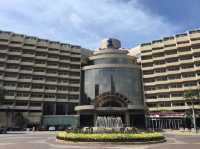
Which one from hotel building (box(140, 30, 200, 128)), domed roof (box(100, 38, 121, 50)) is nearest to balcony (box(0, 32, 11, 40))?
domed roof (box(100, 38, 121, 50))

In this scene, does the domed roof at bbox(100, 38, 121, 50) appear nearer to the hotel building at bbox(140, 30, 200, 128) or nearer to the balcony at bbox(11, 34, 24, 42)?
the hotel building at bbox(140, 30, 200, 128)

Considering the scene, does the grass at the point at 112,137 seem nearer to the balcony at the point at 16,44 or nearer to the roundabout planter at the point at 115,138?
the roundabout planter at the point at 115,138

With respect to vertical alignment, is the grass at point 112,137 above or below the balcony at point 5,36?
below

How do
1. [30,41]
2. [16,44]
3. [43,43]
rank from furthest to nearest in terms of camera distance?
1. [43,43]
2. [30,41]
3. [16,44]

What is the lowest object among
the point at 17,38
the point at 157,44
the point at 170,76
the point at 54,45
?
the point at 170,76

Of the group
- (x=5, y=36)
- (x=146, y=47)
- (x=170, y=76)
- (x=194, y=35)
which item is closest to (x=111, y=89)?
(x=170, y=76)

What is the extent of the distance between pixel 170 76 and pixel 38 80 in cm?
5080

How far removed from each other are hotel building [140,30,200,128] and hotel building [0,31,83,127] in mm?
28881

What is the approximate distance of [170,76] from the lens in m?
92.4

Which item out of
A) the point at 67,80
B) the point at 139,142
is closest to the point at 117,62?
the point at 67,80

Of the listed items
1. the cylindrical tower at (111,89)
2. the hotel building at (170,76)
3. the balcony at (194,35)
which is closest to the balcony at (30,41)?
the cylindrical tower at (111,89)

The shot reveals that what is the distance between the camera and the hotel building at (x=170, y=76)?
3322 inches

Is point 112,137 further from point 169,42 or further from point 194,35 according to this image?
point 169,42

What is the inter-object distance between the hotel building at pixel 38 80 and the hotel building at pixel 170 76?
28.9 m
